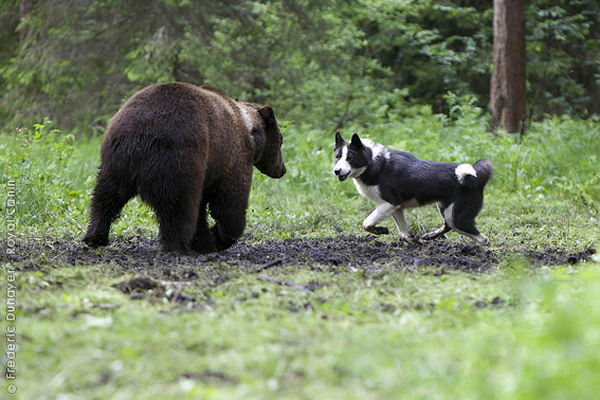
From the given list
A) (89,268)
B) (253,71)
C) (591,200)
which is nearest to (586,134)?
(591,200)

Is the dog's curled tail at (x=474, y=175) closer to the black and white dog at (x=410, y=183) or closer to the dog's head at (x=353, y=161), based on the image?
the black and white dog at (x=410, y=183)

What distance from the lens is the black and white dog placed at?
8.38 m

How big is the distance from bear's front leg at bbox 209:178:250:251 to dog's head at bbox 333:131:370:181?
1122 millimetres

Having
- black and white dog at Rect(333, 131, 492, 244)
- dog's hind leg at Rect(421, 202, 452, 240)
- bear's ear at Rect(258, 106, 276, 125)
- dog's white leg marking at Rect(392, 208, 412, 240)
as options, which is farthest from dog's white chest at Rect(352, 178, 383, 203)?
bear's ear at Rect(258, 106, 276, 125)

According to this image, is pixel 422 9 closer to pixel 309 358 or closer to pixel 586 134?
pixel 586 134

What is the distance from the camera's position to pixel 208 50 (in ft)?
55.7

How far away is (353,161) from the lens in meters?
8.64

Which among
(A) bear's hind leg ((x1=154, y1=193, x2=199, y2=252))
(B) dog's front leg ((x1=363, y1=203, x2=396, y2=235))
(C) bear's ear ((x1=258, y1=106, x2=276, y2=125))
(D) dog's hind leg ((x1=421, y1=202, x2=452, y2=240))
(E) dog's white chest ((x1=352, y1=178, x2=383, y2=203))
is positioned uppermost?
(C) bear's ear ((x1=258, y1=106, x2=276, y2=125))

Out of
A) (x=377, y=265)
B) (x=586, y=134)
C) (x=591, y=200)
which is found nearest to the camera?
(x=377, y=265)

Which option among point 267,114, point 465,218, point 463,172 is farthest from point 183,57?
point 465,218

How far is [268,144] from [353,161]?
3.34ft

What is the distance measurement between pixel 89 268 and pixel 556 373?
4.24 m

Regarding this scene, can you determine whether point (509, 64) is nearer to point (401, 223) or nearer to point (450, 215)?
point (401, 223)

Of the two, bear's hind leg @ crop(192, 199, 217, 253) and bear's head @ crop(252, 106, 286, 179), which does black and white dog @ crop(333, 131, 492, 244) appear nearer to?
bear's head @ crop(252, 106, 286, 179)
